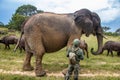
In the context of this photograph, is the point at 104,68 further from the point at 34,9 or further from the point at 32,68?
the point at 34,9

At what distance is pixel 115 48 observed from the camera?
28922mm

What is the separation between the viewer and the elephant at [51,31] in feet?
46.5

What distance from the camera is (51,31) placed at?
1431 centimetres

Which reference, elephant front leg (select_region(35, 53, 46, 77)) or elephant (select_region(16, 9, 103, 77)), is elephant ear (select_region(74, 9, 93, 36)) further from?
elephant front leg (select_region(35, 53, 46, 77))

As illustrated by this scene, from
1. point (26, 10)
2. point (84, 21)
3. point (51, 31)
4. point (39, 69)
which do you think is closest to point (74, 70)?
point (39, 69)

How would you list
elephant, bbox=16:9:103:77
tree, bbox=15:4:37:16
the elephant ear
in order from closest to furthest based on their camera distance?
elephant, bbox=16:9:103:77 < the elephant ear < tree, bbox=15:4:37:16

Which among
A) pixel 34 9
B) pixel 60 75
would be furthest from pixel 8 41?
pixel 34 9

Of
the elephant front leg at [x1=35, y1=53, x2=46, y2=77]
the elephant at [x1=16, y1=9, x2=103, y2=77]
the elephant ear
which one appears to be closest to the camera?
the elephant front leg at [x1=35, y1=53, x2=46, y2=77]

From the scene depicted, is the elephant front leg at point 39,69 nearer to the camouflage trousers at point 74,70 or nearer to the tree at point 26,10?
the camouflage trousers at point 74,70

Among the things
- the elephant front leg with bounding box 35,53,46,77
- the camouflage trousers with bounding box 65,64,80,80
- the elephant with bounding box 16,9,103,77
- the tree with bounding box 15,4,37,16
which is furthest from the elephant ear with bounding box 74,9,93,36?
the tree with bounding box 15,4,37,16

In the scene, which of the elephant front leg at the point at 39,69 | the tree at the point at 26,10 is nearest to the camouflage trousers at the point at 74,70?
the elephant front leg at the point at 39,69

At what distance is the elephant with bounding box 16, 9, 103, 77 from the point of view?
14164 millimetres

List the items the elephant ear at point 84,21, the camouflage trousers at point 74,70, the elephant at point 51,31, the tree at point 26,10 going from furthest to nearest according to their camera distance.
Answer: the tree at point 26,10 → the elephant ear at point 84,21 → the elephant at point 51,31 → the camouflage trousers at point 74,70

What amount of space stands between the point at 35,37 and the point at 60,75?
1.93 meters
